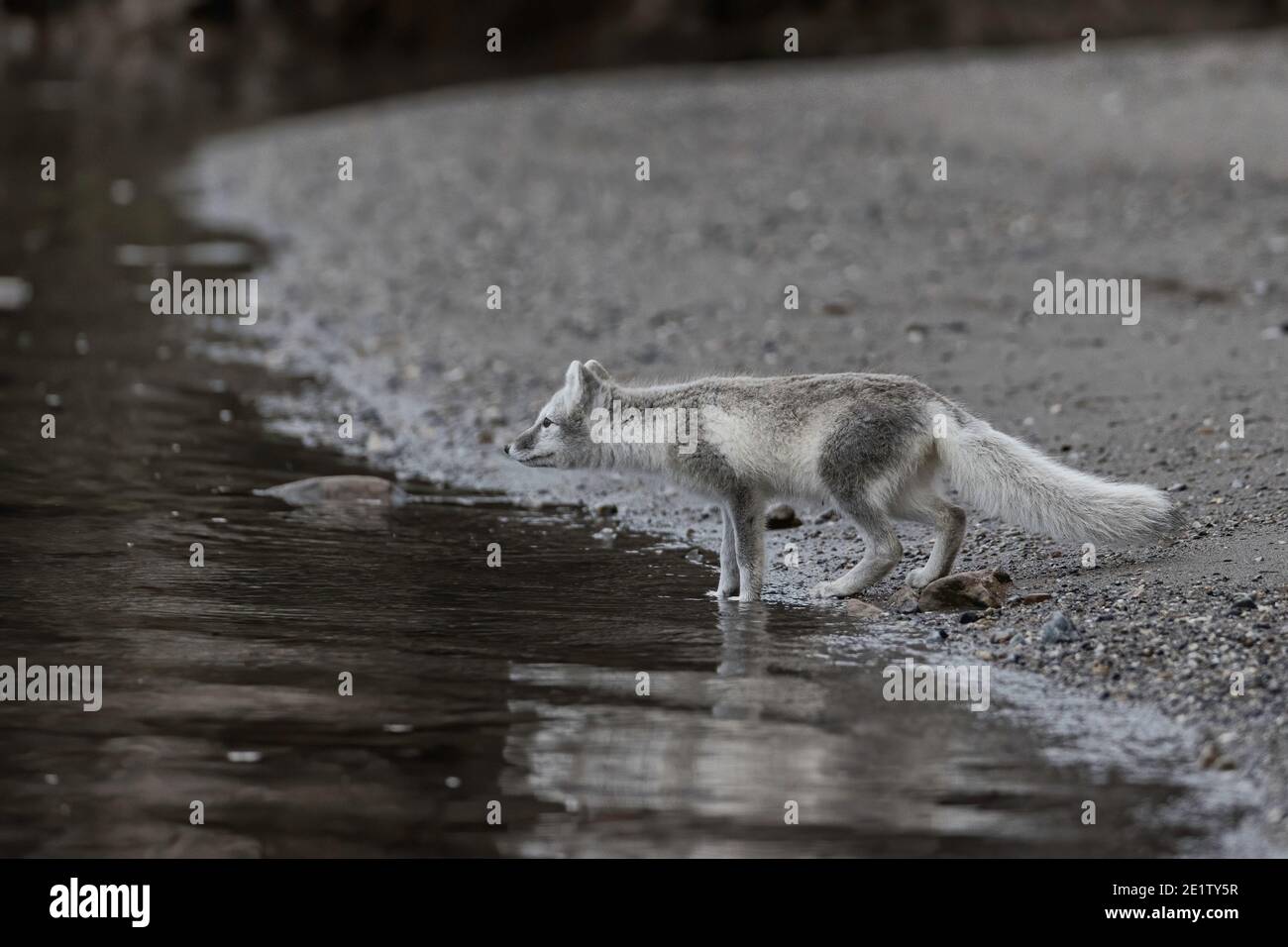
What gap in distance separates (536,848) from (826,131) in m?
21.1

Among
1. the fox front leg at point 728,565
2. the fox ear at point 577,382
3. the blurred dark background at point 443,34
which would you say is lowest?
the fox front leg at point 728,565

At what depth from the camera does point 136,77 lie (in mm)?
49500

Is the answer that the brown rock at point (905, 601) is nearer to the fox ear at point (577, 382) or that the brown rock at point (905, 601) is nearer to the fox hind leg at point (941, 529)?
the fox hind leg at point (941, 529)

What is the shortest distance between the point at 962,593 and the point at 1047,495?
0.60m

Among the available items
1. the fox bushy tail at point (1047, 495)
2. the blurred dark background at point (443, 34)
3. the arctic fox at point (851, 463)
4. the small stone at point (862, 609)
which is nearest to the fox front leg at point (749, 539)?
the arctic fox at point (851, 463)

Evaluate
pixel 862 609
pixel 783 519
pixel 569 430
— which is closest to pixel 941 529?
pixel 862 609

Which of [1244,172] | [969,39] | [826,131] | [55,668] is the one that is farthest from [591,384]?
[969,39]

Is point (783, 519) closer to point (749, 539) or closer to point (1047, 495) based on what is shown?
point (749, 539)

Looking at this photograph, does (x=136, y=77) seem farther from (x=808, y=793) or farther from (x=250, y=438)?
(x=808, y=793)

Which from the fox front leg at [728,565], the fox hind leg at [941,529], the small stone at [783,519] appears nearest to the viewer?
the fox hind leg at [941,529]

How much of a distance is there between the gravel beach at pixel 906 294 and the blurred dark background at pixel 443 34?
14.4 m

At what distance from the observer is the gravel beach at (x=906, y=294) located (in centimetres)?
807

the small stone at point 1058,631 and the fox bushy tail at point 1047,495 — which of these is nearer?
the small stone at point 1058,631

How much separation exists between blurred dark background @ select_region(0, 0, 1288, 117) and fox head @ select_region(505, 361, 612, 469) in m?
33.5
